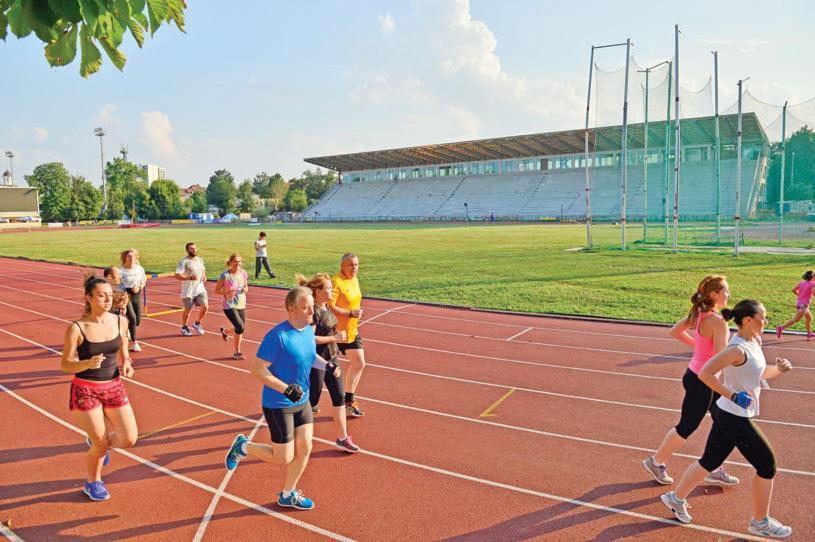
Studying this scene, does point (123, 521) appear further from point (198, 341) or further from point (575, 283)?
point (575, 283)

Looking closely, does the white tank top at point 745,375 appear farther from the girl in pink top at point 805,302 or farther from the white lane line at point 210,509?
the girl in pink top at point 805,302

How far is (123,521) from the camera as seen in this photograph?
471cm

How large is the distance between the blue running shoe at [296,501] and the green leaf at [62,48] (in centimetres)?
369

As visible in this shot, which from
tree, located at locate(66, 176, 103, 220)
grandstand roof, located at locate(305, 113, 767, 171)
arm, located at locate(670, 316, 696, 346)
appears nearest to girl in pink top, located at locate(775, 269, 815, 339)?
arm, located at locate(670, 316, 696, 346)

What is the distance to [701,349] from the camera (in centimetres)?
488

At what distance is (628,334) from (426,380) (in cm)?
519

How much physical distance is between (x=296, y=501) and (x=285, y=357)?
54.0 inches

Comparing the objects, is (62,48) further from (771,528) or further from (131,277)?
(131,277)

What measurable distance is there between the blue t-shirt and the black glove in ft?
0.60

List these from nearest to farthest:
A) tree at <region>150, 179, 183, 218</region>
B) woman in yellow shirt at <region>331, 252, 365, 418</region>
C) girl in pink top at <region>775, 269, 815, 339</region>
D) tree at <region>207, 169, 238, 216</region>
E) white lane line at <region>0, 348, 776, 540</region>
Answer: white lane line at <region>0, 348, 776, 540</region> < woman in yellow shirt at <region>331, 252, 365, 418</region> < girl in pink top at <region>775, 269, 815, 339</region> < tree at <region>150, 179, 183, 218</region> < tree at <region>207, 169, 238, 216</region>

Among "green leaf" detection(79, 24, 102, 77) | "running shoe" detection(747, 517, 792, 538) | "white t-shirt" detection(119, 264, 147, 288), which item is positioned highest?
"green leaf" detection(79, 24, 102, 77)

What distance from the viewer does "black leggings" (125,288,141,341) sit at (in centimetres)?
962

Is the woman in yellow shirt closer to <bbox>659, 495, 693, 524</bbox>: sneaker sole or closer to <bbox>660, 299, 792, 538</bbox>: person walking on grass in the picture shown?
<bbox>659, 495, 693, 524</bbox>: sneaker sole

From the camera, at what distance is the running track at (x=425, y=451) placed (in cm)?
466
